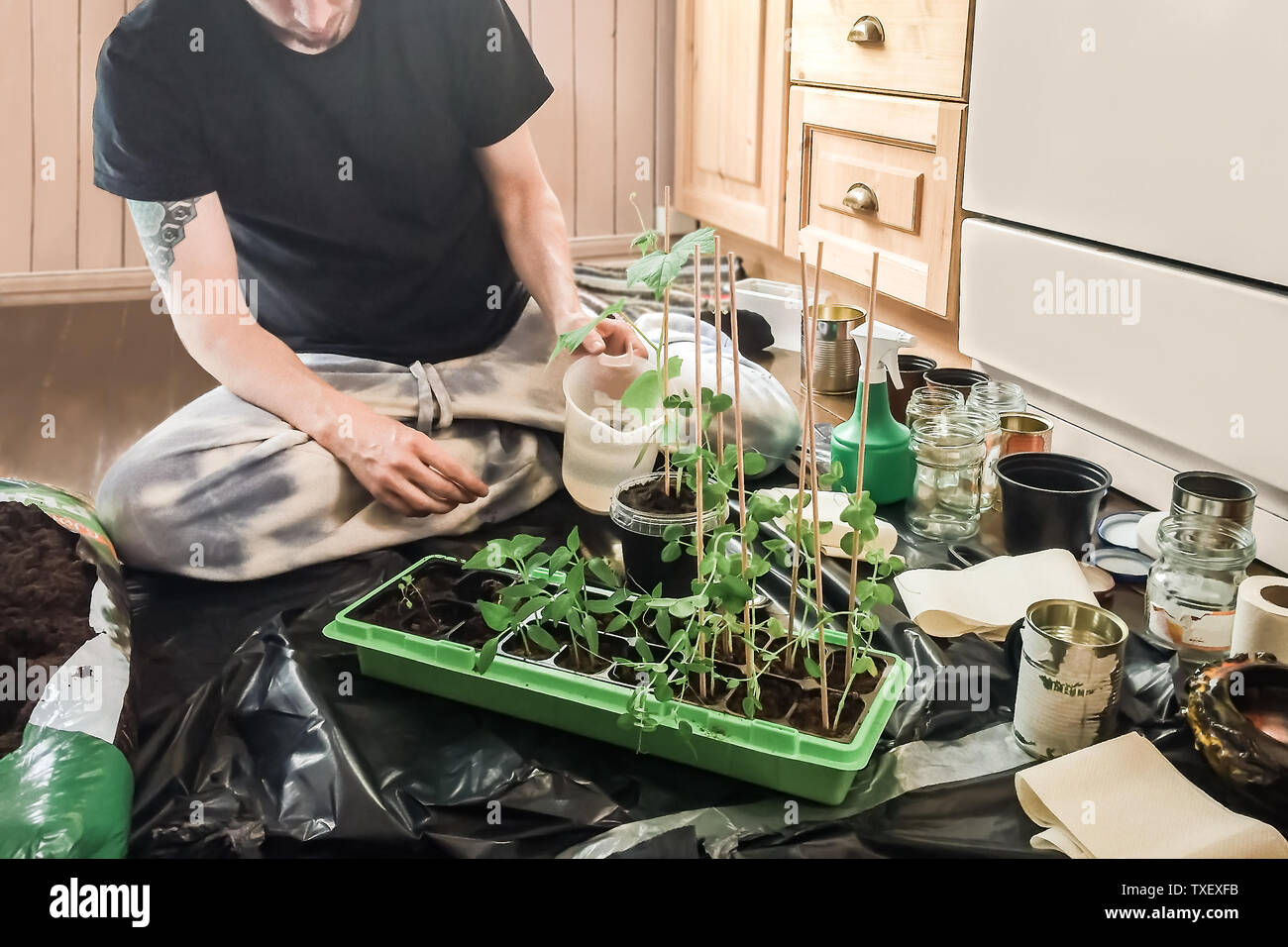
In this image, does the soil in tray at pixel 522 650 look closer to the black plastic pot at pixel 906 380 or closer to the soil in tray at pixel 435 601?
the soil in tray at pixel 435 601

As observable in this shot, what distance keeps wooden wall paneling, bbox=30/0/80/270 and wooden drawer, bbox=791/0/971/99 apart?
1.13 m

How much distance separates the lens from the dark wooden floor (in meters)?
1.35

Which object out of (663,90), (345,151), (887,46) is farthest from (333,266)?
(663,90)

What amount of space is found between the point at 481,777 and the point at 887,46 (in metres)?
1.33

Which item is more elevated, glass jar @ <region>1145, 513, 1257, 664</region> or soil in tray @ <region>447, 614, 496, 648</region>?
glass jar @ <region>1145, 513, 1257, 664</region>

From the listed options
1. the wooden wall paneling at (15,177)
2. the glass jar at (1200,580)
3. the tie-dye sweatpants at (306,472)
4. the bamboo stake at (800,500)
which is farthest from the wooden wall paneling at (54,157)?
the glass jar at (1200,580)

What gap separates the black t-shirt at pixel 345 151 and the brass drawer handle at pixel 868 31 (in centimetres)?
68

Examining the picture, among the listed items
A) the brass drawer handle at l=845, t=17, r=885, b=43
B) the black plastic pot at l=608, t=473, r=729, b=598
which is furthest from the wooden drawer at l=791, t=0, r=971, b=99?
the black plastic pot at l=608, t=473, r=729, b=598

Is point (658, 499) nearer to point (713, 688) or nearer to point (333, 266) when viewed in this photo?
point (713, 688)

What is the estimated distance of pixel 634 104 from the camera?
6.98 ft

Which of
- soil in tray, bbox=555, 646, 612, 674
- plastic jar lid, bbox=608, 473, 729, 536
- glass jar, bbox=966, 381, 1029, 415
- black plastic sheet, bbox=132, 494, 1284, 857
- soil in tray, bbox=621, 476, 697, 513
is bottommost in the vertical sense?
black plastic sheet, bbox=132, 494, 1284, 857

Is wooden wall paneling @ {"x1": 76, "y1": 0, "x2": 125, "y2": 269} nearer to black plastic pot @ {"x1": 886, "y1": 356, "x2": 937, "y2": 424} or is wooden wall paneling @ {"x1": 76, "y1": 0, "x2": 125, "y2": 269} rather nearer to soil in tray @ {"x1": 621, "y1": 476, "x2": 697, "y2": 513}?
soil in tray @ {"x1": 621, "y1": 476, "x2": 697, "y2": 513}
